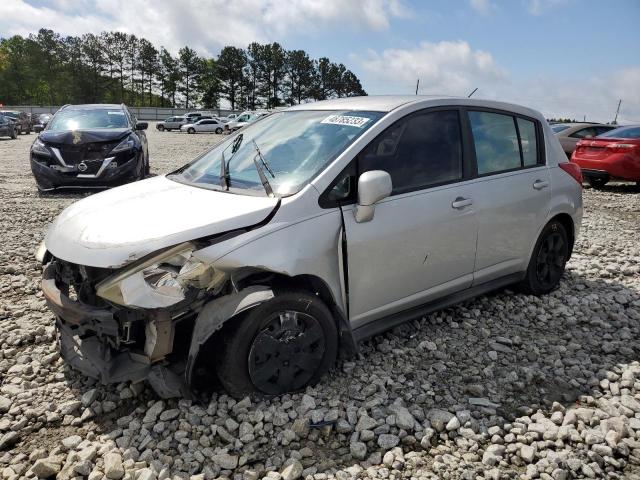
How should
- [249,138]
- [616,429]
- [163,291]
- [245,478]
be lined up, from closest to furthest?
1. [245,478]
2. [163,291]
3. [616,429]
4. [249,138]

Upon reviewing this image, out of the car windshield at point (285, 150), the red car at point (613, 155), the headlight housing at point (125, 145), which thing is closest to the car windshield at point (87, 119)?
the headlight housing at point (125, 145)

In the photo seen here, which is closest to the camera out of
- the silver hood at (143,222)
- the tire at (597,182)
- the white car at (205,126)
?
the silver hood at (143,222)

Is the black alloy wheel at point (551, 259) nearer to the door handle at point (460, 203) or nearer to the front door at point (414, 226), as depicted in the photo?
the front door at point (414, 226)

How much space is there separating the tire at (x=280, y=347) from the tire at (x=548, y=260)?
2334 mm

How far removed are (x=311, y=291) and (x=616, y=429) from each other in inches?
71.7

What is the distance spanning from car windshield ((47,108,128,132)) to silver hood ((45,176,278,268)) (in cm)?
709

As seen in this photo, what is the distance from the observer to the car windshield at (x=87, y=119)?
9.58 metres

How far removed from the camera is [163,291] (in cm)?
260

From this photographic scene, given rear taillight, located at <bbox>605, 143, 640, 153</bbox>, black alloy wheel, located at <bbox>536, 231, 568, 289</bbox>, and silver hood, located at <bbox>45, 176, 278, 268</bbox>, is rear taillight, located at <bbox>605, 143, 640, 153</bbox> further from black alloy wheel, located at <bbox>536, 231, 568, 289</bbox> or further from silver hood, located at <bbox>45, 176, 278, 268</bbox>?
silver hood, located at <bbox>45, 176, 278, 268</bbox>

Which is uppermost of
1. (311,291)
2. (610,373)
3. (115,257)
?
(115,257)

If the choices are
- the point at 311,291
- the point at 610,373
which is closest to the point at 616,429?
the point at 610,373

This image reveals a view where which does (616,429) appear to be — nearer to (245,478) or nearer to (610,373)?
(610,373)

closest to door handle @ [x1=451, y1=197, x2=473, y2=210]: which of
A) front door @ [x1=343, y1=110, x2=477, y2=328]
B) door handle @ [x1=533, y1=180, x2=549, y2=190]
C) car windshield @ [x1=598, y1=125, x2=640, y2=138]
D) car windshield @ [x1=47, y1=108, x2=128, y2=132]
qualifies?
front door @ [x1=343, y1=110, x2=477, y2=328]

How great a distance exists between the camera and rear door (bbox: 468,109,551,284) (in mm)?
3889
